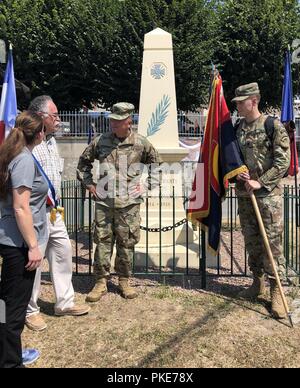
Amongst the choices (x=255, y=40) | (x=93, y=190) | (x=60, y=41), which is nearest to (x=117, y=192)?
(x=93, y=190)

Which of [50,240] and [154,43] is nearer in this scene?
[50,240]

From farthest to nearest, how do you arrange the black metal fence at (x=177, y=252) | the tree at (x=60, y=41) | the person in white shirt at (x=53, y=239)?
the tree at (x=60, y=41) → the black metal fence at (x=177, y=252) → the person in white shirt at (x=53, y=239)

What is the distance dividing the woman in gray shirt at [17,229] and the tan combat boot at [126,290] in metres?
1.71

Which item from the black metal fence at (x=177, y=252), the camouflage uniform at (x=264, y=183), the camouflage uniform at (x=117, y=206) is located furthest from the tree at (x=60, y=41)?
the camouflage uniform at (x=264, y=183)

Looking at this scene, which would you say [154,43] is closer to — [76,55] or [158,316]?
[158,316]

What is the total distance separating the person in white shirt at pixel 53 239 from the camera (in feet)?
12.6

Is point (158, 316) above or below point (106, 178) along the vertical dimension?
below

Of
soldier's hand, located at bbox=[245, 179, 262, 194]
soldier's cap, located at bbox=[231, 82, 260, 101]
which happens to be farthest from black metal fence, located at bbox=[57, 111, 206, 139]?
soldier's hand, located at bbox=[245, 179, 262, 194]

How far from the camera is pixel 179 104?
74.5 ft

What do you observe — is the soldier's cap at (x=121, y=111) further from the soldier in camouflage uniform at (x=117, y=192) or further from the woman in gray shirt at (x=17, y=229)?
the woman in gray shirt at (x=17, y=229)

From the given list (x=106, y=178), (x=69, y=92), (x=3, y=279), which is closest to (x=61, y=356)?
(x=3, y=279)

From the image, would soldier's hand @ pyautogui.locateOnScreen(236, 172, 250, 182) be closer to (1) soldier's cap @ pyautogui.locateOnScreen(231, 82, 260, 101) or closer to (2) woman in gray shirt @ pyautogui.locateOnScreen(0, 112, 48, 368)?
(1) soldier's cap @ pyautogui.locateOnScreen(231, 82, 260, 101)

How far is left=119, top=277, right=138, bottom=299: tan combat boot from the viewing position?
4.64 m
